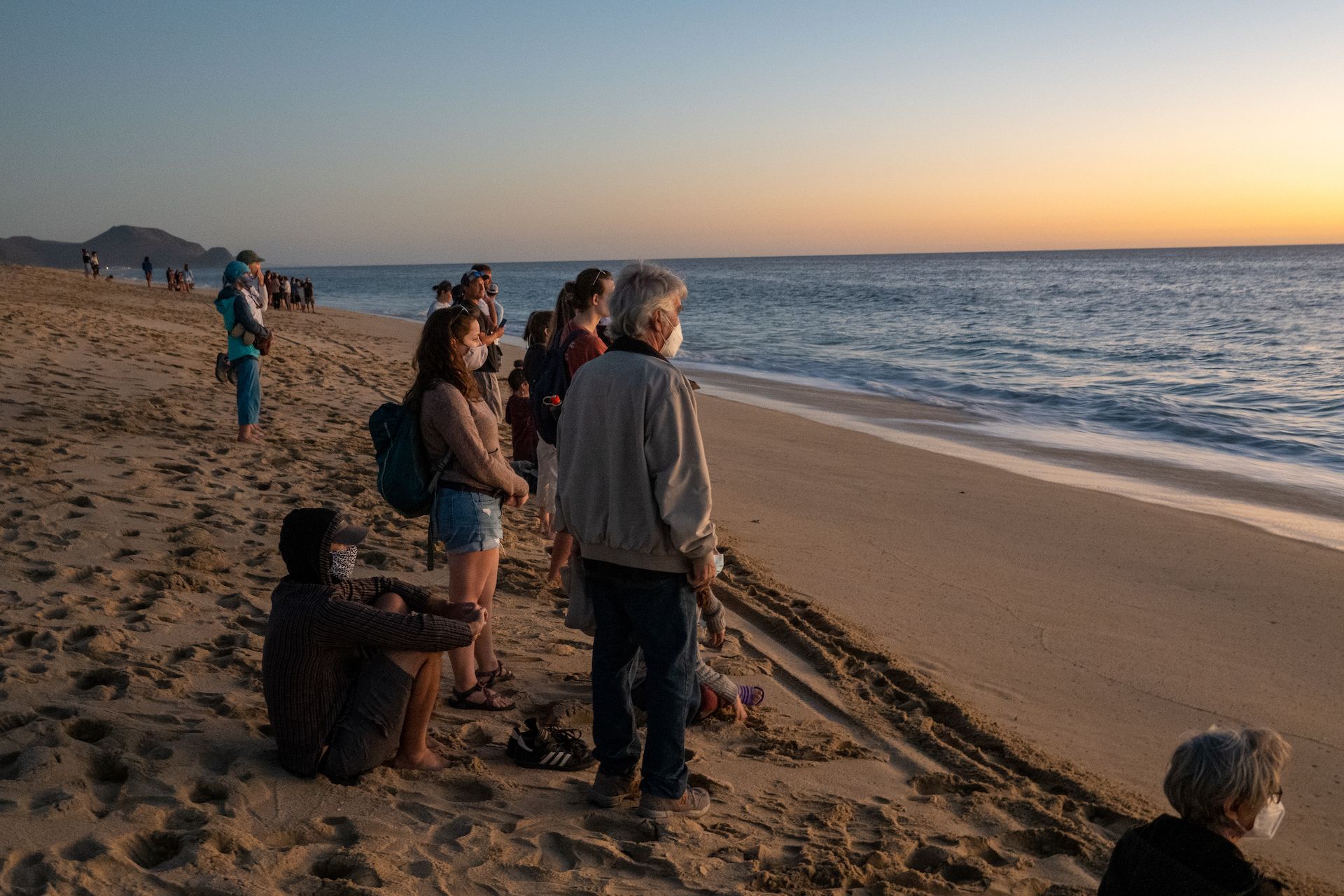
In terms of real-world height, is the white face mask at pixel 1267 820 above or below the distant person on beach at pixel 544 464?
below

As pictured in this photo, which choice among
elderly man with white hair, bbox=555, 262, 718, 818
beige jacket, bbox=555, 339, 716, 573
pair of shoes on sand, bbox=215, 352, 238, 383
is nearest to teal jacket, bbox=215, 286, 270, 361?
pair of shoes on sand, bbox=215, 352, 238, 383

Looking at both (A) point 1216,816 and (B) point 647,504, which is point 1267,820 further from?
(B) point 647,504

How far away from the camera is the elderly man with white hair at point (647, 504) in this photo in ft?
9.63

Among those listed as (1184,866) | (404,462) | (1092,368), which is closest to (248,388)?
(404,462)

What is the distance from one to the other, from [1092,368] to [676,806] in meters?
21.0

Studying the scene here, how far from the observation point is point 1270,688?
5086 millimetres

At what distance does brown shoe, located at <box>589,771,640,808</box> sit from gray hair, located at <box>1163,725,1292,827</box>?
185cm

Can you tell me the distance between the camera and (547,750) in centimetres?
360

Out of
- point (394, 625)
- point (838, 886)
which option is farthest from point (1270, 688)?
point (394, 625)

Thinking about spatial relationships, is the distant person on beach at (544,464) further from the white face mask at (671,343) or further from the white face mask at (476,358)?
the white face mask at (671,343)

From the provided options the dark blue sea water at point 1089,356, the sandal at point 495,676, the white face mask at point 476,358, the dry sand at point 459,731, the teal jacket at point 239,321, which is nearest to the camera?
the dry sand at point 459,731

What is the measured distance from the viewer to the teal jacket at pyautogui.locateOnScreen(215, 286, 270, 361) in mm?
7965

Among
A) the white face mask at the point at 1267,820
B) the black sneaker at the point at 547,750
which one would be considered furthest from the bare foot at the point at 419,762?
the white face mask at the point at 1267,820

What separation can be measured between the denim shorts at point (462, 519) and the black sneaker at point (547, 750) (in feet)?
2.39
